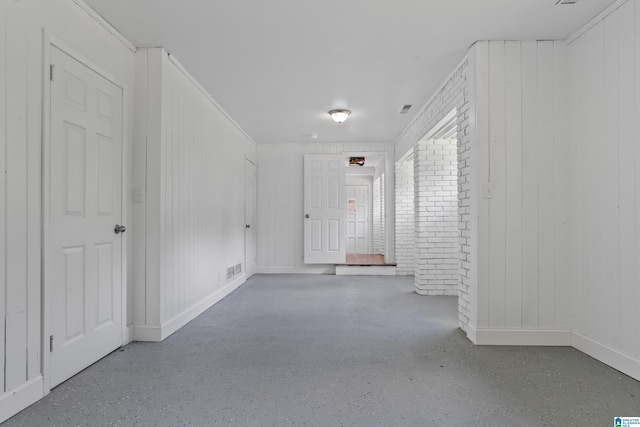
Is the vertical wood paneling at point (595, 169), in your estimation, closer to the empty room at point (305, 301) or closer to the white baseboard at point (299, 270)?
the empty room at point (305, 301)

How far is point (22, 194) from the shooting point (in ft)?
6.27

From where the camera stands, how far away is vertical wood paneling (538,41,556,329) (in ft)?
9.64

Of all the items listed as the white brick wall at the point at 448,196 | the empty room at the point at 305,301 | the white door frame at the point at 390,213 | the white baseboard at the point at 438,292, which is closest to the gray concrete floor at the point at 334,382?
the empty room at the point at 305,301

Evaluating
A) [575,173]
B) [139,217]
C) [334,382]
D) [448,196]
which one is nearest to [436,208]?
[448,196]

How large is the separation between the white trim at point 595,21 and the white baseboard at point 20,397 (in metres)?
4.33

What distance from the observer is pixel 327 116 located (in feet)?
17.0

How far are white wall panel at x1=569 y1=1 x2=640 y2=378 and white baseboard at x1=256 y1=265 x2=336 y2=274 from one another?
4.44 meters

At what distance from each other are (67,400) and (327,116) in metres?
4.32

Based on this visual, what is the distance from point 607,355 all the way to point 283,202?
5.42 metres

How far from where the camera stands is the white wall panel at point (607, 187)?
2.33m

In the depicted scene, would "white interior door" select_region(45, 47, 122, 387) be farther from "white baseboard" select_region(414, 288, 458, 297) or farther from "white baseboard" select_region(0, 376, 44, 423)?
"white baseboard" select_region(414, 288, 458, 297)

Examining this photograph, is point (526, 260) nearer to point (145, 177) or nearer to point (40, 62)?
point (145, 177)

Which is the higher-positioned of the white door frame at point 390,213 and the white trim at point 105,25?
the white trim at point 105,25

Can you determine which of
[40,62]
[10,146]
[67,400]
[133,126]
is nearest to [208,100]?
[133,126]
